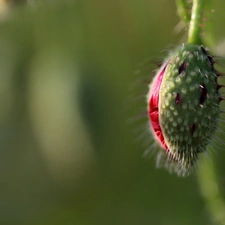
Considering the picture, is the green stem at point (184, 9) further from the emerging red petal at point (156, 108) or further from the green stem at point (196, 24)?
the emerging red petal at point (156, 108)

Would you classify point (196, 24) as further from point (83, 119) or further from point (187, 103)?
point (83, 119)

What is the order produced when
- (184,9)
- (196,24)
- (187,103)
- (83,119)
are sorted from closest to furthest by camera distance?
(187,103) < (196,24) < (184,9) < (83,119)

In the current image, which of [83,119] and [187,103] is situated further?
[83,119]

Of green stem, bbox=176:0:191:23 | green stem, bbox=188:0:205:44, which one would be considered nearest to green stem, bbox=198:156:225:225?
green stem, bbox=176:0:191:23

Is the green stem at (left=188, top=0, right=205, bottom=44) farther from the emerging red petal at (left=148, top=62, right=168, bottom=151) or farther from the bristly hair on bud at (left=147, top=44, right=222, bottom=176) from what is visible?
the emerging red petal at (left=148, top=62, right=168, bottom=151)

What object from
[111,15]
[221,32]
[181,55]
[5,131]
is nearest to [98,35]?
[111,15]

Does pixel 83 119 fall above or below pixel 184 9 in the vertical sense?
above

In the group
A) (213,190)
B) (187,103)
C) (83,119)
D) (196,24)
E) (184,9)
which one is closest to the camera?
(187,103)

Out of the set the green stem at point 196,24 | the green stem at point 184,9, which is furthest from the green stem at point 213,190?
the green stem at point 196,24

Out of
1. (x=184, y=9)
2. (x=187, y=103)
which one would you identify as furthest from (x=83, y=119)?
(x=187, y=103)
